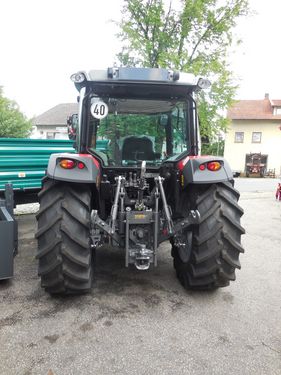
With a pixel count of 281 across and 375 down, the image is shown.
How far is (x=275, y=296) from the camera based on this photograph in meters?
3.42

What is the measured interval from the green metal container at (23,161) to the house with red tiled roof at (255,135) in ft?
95.0

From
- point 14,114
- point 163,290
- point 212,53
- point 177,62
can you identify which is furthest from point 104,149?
point 14,114

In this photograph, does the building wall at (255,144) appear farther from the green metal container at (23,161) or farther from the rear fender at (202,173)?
the rear fender at (202,173)

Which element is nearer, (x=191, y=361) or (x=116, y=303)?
(x=191, y=361)

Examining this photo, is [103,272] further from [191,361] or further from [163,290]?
[191,361]

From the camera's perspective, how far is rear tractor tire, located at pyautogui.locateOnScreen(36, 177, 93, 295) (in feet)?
9.52

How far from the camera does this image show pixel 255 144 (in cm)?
3362

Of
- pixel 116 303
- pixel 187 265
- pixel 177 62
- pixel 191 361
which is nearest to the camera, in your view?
pixel 191 361

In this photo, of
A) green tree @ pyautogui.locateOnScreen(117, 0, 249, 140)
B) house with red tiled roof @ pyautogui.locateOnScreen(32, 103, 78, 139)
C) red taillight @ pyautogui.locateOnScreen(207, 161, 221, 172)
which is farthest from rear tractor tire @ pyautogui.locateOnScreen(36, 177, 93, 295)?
house with red tiled roof @ pyautogui.locateOnScreen(32, 103, 78, 139)

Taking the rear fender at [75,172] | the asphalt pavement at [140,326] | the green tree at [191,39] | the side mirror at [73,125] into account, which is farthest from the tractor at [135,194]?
the green tree at [191,39]

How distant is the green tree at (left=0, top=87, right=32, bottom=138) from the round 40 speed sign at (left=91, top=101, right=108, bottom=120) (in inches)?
681

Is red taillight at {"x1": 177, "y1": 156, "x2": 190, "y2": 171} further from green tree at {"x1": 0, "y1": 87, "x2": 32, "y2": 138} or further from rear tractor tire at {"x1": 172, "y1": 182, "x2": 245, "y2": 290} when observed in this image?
green tree at {"x1": 0, "y1": 87, "x2": 32, "y2": 138}

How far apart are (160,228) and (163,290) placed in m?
0.70

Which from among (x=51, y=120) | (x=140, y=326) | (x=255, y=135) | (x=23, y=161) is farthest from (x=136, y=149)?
(x=51, y=120)
